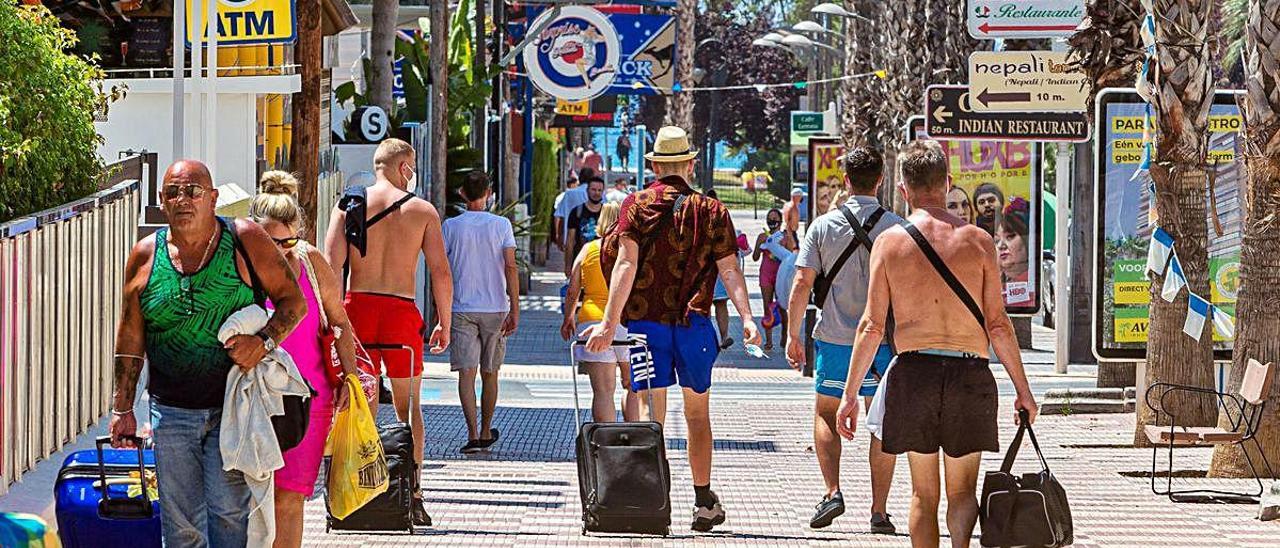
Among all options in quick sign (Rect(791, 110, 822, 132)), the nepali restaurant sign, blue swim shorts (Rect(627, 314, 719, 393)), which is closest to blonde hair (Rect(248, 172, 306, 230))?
blue swim shorts (Rect(627, 314, 719, 393))

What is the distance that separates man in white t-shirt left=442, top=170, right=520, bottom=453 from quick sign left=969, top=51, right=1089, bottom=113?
19.3ft

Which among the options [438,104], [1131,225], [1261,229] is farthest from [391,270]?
[438,104]

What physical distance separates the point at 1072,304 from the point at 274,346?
13.7 meters

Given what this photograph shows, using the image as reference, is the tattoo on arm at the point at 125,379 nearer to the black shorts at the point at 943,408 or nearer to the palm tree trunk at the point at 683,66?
the black shorts at the point at 943,408

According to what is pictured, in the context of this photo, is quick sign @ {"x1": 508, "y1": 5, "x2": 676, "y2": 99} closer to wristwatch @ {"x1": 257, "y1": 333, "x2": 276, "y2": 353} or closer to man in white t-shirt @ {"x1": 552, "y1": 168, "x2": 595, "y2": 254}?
man in white t-shirt @ {"x1": 552, "y1": 168, "x2": 595, "y2": 254}

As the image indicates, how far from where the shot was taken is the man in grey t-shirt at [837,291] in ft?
28.2

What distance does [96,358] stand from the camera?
33.4 ft

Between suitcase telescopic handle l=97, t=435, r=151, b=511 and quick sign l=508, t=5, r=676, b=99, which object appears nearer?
suitcase telescopic handle l=97, t=435, r=151, b=511

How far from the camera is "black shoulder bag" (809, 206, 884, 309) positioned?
8.60m

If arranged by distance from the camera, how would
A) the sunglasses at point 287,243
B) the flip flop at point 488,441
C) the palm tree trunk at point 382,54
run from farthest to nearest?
the palm tree trunk at point 382,54
the flip flop at point 488,441
the sunglasses at point 287,243

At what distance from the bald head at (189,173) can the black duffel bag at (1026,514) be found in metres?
2.97

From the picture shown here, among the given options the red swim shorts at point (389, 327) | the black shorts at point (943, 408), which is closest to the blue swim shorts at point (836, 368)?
the black shorts at point (943, 408)

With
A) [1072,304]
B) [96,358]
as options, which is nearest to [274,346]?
[96,358]

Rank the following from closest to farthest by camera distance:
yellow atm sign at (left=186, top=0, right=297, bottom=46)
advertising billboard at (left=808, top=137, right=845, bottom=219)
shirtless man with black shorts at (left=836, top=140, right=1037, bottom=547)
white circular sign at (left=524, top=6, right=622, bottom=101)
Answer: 1. shirtless man with black shorts at (left=836, top=140, right=1037, bottom=547)
2. yellow atm sign at (left=186, top=0, right=297, bottom=46)
3. advertising billboard at (left=808, top=137, right=845, bottom=219)
4. white circular sign at (left=524, top=6, right=622, bottom=101)
